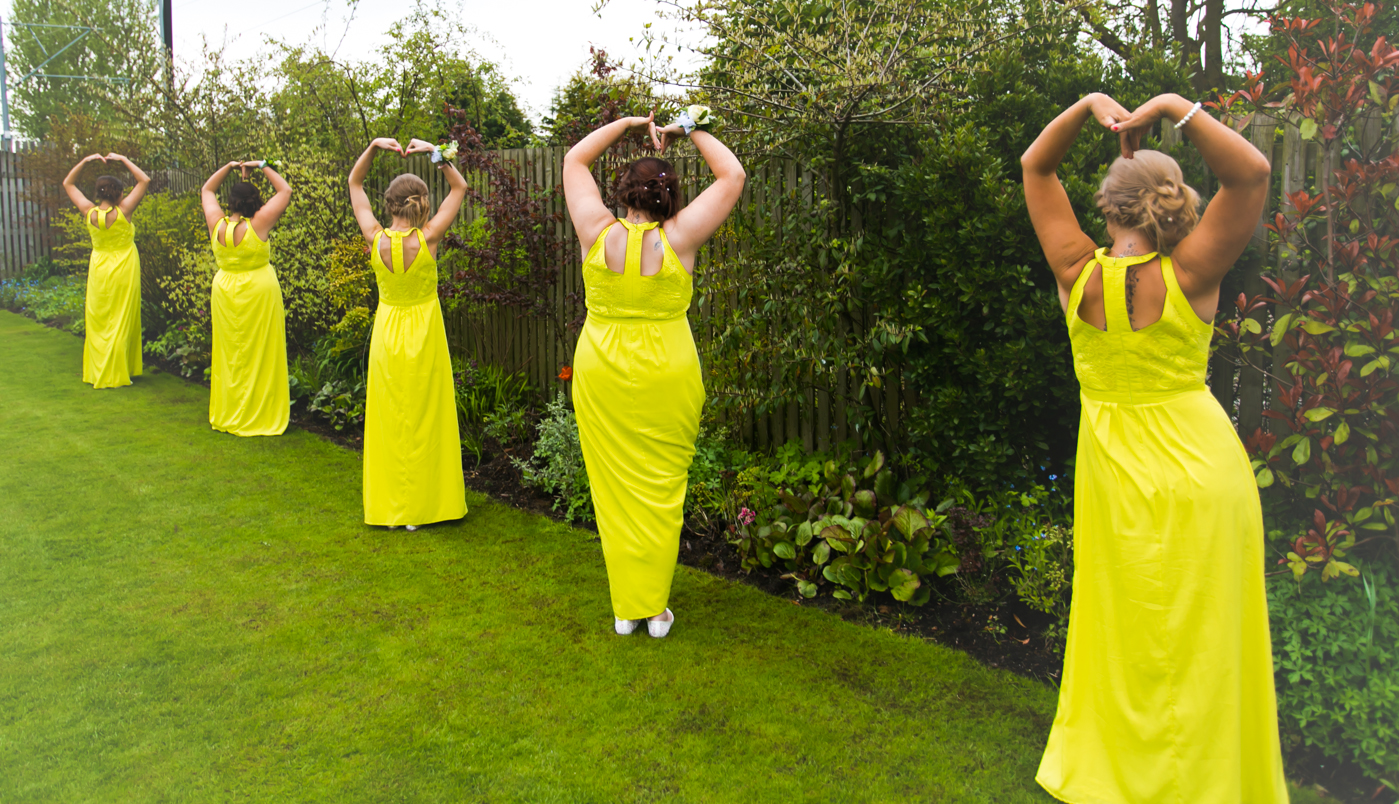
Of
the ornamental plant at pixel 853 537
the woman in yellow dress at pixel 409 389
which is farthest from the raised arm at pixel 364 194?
the ornamental plant at pixel 853 537

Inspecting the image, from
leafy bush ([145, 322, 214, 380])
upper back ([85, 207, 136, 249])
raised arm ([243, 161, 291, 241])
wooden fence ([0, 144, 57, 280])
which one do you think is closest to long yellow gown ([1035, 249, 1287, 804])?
raised arm ([243, 161, 291, 241])

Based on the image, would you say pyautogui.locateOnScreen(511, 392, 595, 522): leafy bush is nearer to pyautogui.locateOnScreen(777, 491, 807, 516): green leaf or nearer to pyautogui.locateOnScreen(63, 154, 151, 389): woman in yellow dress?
pyautogui.locateOnScreen(777, 491, 807, 516): green leaf

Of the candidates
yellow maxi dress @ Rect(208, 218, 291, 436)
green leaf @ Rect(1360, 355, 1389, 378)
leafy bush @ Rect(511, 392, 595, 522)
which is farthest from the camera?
yellow maxi dress @ Rect(208, 218, 291, 436)

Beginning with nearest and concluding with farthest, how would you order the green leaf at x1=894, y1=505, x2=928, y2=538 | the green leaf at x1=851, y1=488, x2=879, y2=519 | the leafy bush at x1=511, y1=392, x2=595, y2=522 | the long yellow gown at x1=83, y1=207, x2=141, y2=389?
1. the green leaf at x1=894, y1=505, x2=928, y2=538
2. the green leaf at x1=851, y1=488, x2=879, y2=519
3. the leafy bush at x1=511, y1=392, x2=595, y2=522
4. the long yellow gown at x1=83, y1=207, x2=141, y2=389

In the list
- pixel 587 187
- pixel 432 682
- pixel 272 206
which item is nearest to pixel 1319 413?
pixel 587 187

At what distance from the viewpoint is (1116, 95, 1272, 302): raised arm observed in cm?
223

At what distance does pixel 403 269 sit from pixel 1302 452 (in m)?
4.82

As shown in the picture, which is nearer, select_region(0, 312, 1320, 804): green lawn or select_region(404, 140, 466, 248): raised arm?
select_region(0, 312, 1320, 804): green lawn

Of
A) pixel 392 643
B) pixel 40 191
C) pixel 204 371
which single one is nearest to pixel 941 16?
pixel 392 643

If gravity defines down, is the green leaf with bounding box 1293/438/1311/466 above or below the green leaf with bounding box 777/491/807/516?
above

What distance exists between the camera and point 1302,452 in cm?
300

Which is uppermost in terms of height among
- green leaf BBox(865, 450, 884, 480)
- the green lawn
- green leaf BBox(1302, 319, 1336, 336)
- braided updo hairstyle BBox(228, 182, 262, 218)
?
braided updo hairstyle BBox(228, 182, 262, 218)

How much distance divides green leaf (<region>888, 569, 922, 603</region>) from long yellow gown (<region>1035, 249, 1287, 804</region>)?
1491 mm

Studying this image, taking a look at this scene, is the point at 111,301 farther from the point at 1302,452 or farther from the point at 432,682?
the point at 1302,452
